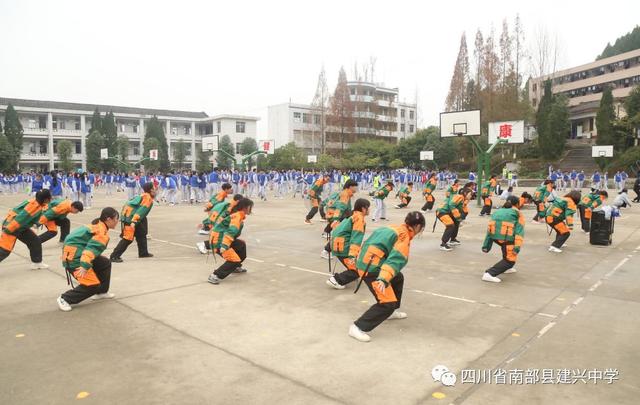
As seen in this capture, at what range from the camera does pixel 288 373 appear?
4191 millimetres

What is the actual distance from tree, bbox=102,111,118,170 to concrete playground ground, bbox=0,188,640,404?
55.5m

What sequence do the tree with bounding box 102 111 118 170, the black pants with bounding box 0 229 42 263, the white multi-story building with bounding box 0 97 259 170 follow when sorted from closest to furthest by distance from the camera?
the black pants with bounding box 0 229 42 263
the white multi-story building with bounding box 0 97 259 170
the tree with bounding box 102 111 118 170

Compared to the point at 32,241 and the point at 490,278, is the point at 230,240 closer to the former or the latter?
the point at 32,241

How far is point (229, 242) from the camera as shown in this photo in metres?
7.15

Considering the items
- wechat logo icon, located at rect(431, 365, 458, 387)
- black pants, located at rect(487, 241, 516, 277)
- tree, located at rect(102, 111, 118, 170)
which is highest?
tree, located at rect(102, 111, 118, 170)

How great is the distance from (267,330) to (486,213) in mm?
15021

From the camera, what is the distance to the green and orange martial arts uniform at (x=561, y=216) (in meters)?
10.1

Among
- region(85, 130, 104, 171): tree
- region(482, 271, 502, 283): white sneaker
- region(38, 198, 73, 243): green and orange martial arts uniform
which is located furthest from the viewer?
region(85, 130, 104, 171): tree

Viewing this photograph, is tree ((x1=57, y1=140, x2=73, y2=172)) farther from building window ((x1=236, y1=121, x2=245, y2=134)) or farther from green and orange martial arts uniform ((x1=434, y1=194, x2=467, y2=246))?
green and orange martial arts uniform ((x1=434, y1=194, x2=467, y2=246))

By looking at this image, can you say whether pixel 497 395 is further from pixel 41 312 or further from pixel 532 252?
pixel 532 252

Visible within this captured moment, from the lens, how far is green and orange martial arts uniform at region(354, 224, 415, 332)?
492 centimetres

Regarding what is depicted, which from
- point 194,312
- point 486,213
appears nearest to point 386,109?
point 486,213

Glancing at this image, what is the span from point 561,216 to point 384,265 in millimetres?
7023

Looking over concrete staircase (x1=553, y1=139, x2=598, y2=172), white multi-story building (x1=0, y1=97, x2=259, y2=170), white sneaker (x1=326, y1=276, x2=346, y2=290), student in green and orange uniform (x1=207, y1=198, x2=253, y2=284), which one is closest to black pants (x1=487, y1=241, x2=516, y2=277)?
white sneaker (x1=326, y1=276, x2=346, y2=290)
